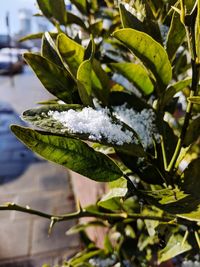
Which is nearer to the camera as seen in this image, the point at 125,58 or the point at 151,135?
the point at 151,135

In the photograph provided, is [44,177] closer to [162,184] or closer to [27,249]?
[27,249]

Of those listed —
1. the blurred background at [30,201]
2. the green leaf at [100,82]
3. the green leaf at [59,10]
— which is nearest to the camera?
the green leaf at [100,82]

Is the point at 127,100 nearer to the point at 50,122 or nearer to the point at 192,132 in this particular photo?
the point at 192,132

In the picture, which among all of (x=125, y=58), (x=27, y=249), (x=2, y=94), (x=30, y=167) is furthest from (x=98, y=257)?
(x=2, y=94)

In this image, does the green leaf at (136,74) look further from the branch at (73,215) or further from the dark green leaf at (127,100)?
the branch at (73,215)

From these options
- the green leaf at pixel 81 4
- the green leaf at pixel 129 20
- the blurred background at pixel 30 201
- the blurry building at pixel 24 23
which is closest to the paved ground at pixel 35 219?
the blurred background at pixel 30 201

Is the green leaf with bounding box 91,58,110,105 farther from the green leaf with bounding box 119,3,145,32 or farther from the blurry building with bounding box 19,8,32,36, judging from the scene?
the blurry building with bounding box 19,8,32,36
